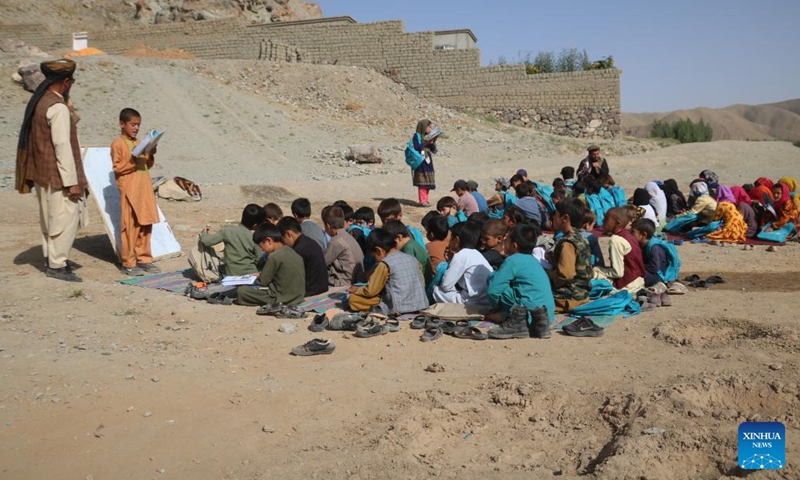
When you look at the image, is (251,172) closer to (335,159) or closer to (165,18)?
(335,159)

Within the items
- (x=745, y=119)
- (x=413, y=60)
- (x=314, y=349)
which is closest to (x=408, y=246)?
(x=314, y=349)

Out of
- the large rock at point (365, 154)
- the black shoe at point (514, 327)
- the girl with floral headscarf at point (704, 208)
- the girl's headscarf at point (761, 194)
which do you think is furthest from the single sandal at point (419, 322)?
the large rock at point (365, 154)

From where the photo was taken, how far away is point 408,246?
19.9 ft

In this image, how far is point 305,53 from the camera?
2748cm

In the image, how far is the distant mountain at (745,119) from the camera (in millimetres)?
55994

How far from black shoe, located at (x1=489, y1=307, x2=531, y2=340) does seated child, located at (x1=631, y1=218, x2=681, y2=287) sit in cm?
180

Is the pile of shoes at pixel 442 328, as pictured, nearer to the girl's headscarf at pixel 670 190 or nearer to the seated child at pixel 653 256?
the seated child at pixel 653 256

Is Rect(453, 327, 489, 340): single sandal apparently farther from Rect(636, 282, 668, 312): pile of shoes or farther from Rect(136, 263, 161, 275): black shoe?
Rect(136, 263, 161, 275): black shoe

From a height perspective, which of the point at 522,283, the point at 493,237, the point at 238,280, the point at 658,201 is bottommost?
the point at 238,280

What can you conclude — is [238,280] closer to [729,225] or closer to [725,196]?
[729,225]

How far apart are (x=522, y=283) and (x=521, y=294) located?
3.4 inches

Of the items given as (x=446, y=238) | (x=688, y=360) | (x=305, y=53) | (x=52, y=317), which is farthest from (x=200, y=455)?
(x=305, y=53)

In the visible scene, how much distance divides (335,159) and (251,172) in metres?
2.45

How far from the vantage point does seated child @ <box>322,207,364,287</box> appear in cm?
664
